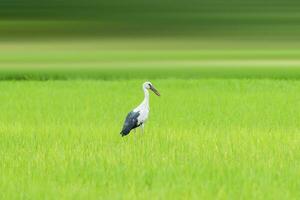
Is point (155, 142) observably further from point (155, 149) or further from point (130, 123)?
point (155, 149)

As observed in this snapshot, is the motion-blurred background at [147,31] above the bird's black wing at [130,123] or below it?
above

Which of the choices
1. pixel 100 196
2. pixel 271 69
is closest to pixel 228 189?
pixel 100 196

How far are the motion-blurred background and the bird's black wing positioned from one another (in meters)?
27.3

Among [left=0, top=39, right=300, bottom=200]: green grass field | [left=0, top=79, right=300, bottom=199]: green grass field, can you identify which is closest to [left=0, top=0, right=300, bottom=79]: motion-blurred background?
[left=0, top=39, right=300, bottom=200]: green grass field

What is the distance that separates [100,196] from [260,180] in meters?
1.49

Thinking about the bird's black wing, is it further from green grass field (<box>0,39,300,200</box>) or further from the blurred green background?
the blurred green background

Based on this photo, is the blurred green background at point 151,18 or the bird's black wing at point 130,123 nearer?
the bird's black wing at point 130,123

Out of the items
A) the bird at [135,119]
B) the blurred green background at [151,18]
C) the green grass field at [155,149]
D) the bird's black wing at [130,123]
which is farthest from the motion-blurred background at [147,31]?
the bird's black wing at [130,123]

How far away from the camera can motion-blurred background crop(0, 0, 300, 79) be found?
129 feet

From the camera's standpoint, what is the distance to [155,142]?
8.72 m

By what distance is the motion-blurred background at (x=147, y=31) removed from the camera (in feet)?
129

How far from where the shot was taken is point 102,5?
46.5 m

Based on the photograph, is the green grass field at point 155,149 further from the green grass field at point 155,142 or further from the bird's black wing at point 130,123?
the bird's black wing at point 130,123

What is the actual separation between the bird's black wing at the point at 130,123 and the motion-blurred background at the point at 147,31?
27.3 m
